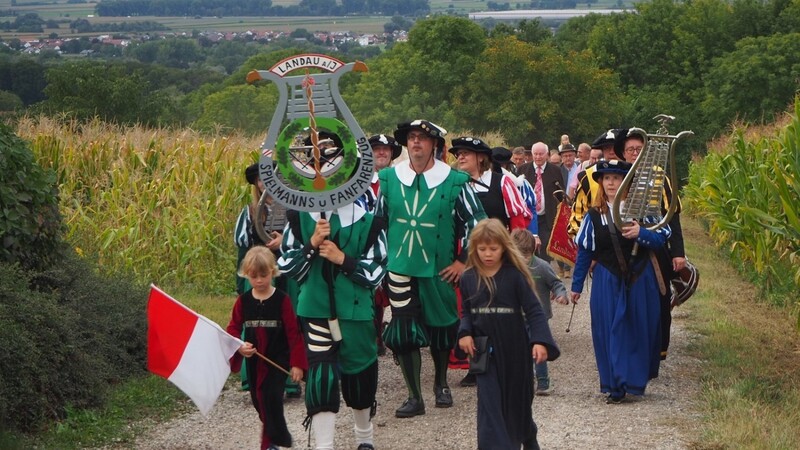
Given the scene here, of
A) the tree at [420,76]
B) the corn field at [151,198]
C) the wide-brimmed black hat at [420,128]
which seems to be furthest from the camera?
the tree at [420,76]

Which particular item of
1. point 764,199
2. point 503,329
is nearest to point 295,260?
point 503,329

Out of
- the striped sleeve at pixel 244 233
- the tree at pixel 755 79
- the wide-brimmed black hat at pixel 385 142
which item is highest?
the wide-brimmed black hat at pixel 385 142

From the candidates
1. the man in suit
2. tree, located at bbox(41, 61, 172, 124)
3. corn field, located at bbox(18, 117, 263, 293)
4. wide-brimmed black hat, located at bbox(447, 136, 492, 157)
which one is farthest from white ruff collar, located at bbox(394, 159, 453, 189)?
tree, located at bbox(41, 61, 172, 124)

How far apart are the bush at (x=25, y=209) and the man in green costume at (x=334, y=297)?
7.27ft

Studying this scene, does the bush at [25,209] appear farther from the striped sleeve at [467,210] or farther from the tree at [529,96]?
the tree at [529,96]

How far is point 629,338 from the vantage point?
1009 cm

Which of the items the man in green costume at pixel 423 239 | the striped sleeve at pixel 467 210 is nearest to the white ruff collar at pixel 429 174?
the man in green costume at pixel 423 239

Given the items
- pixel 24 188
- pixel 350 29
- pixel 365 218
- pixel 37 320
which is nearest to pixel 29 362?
pixel 37 320

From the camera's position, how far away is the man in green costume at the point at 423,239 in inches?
386

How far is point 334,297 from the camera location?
8250 mm

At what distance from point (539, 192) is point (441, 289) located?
788cm

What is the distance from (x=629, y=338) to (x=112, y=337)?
3928 mm

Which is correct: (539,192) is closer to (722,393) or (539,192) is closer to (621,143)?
(621,143)

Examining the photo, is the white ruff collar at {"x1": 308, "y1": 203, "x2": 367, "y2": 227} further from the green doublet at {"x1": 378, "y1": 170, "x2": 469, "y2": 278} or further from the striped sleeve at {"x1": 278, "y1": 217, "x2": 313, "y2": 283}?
the green doublet at {"x1": 378, "y1": 170, "x2": 469, "y2": 278}
